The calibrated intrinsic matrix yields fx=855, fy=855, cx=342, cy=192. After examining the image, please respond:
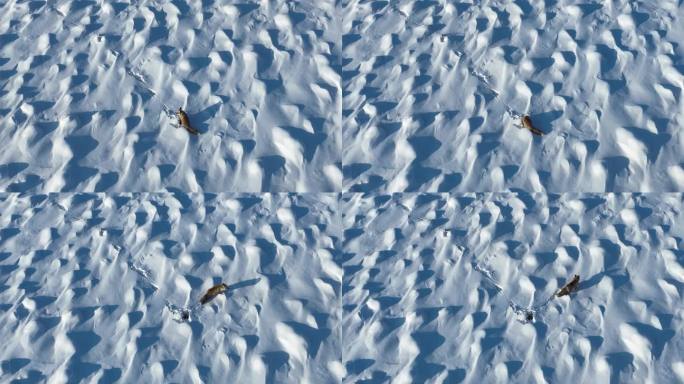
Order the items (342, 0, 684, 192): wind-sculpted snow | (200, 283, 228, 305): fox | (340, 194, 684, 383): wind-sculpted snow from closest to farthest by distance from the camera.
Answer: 1. (340, 194, 684, 383): wind-sculpted snow
2. (200, 283, 228, 305): fox
3. (342, 0, 684, 192): wind-sculpted snow

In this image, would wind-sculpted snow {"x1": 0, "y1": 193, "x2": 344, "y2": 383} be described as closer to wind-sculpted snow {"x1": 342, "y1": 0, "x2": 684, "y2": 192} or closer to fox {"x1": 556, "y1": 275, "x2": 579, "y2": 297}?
wind-sculpted snow {"x1": 342, "y1": 0, "x2": 684, "y2": 192}

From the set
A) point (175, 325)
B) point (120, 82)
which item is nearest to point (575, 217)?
point (175, 325)

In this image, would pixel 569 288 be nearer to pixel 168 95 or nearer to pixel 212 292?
A: pixel 212 292

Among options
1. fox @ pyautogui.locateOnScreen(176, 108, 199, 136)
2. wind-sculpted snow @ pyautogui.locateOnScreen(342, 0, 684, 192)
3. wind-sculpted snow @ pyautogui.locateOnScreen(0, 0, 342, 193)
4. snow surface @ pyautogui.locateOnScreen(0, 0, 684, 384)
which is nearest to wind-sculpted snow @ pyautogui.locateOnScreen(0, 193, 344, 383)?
snow surface @ pyautogui.locateOnScreen(0, 0, 684, 384)

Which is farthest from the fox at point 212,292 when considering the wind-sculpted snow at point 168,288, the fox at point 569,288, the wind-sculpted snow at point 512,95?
the fox at point 569,288

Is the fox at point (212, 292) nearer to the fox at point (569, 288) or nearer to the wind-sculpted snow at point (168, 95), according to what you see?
the wind-sculpted snow at point (168, 95)

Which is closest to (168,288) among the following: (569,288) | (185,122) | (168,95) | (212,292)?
(212,292)

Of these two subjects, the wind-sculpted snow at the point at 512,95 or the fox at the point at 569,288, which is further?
the wind-sculpted snow at the point at 512,95
